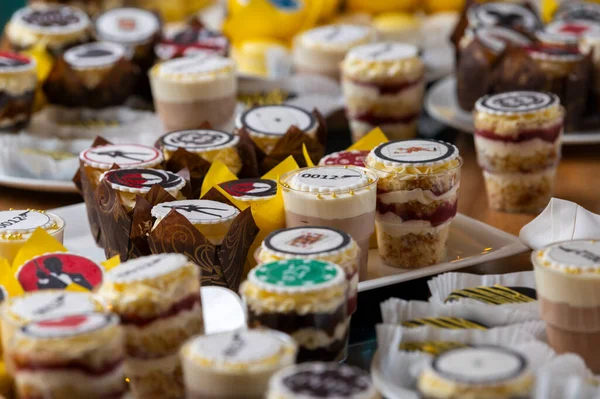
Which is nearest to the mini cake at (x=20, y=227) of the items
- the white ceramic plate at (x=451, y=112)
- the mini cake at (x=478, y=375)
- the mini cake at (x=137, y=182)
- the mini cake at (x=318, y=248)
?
the mini cake at (x=137, y=182)

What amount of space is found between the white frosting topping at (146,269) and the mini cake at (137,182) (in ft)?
1.38

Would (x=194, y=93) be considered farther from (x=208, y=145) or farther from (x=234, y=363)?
(x=234, y=363)

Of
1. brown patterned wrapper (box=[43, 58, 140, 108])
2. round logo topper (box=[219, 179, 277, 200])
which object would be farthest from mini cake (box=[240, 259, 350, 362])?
brown patterned wrapper (box=[43, 58, 140, 108])

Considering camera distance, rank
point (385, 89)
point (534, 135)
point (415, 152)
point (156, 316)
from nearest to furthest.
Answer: point (156, 316)
point (415, 152)
point (534, 135)
point (385, 89)

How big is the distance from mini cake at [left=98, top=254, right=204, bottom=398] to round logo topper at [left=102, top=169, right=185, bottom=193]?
1.53 ft

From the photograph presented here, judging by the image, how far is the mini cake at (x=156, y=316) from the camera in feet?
4.15

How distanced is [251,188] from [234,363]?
71cm

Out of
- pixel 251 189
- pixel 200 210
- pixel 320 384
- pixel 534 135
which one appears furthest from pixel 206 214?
pixel 534 135

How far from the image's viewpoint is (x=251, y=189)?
1.79 m

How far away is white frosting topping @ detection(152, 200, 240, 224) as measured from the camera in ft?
5.41

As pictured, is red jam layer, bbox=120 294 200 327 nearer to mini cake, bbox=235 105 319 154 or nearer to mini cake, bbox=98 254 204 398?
Result: mini cake, bbox=98 254 204 398

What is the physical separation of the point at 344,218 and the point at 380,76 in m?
0.78

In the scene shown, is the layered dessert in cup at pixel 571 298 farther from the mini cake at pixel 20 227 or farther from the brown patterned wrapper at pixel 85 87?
the brown patterned wrapper at pixel 85 87

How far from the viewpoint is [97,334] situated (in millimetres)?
1146
